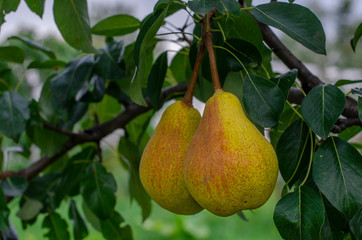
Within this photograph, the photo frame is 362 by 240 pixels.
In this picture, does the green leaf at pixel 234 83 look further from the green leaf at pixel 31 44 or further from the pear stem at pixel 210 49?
the green leaf at pixel 31 44

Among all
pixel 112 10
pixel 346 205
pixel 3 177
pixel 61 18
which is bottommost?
pixel 112 10

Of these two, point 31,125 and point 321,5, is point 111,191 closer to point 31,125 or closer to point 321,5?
point 31,125

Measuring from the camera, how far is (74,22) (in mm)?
692

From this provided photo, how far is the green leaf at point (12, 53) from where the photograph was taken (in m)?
0.94

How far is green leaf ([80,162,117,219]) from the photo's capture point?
0.86 metres

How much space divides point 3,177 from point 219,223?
2.37 metres

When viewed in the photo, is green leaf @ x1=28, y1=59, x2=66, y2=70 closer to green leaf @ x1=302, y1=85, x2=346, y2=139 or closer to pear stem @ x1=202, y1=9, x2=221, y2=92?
pear stem @ x1=202, y1=9, x2=221, y2=92

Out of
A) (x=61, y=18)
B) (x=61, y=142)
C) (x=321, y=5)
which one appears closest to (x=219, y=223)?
(x=61, y=142)

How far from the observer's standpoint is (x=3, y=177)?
0.98 m

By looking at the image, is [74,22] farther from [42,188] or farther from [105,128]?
[42,188]

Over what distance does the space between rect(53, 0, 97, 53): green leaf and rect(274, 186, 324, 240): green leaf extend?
41 cm

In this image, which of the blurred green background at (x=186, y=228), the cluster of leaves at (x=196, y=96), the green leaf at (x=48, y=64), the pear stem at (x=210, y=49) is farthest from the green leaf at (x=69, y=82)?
the blurred green background at (x=186, y=228)

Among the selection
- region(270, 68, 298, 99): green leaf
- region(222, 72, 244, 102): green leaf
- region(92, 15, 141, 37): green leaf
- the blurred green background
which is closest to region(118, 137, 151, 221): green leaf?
region(92, 15, 141, 37): green leaf

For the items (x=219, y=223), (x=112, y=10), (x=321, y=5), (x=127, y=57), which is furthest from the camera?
(x=112, y=10)
